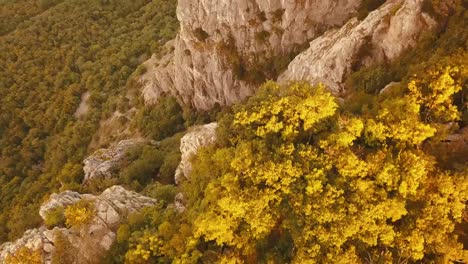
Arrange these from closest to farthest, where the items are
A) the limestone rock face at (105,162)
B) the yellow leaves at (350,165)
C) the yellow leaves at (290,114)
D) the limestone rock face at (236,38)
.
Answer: the yellow leaves at (350,165) → the yellow leaves at (290,114) → the limestone rock face at (236,38) → the limestone rock face at (105,162)

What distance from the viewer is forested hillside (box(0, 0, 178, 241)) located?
90.1 meters

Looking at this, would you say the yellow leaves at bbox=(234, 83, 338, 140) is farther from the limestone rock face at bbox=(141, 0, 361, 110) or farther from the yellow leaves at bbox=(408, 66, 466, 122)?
the limestone rock face at bbox=(141, 0, 361, 110)

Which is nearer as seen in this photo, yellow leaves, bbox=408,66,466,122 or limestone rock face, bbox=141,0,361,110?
yellow leaves, bbox=408,66,466,122

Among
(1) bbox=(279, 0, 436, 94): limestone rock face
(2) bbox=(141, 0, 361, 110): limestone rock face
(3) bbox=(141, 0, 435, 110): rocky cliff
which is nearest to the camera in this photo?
(1) bbox=(279, 0, 436, 94): limestone rock face

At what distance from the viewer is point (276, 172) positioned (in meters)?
28.9

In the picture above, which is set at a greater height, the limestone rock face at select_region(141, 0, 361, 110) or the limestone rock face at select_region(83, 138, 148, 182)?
the limestone rock face at select_region(141, 0, 361, 110)

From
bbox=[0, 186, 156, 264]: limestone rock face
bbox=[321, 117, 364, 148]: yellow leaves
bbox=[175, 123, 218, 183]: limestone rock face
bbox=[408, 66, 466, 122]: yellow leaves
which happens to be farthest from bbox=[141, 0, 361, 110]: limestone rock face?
bbox=[0, 186, 156, 264]: limestone rock face

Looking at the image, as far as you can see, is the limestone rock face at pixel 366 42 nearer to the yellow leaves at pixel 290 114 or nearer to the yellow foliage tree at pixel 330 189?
the yellow foliage tree at pixel 330 189

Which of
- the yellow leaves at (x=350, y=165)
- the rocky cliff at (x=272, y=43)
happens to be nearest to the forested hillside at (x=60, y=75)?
the rocky cliff at (x=272, y=43)

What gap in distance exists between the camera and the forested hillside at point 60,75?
296 ft

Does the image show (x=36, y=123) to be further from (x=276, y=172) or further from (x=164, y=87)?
(x=276, y=172)

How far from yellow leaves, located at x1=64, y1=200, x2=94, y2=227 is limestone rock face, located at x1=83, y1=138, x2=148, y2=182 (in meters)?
24.1

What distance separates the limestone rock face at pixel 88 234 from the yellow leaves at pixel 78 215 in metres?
0.39

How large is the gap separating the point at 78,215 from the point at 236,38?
4098 cm
